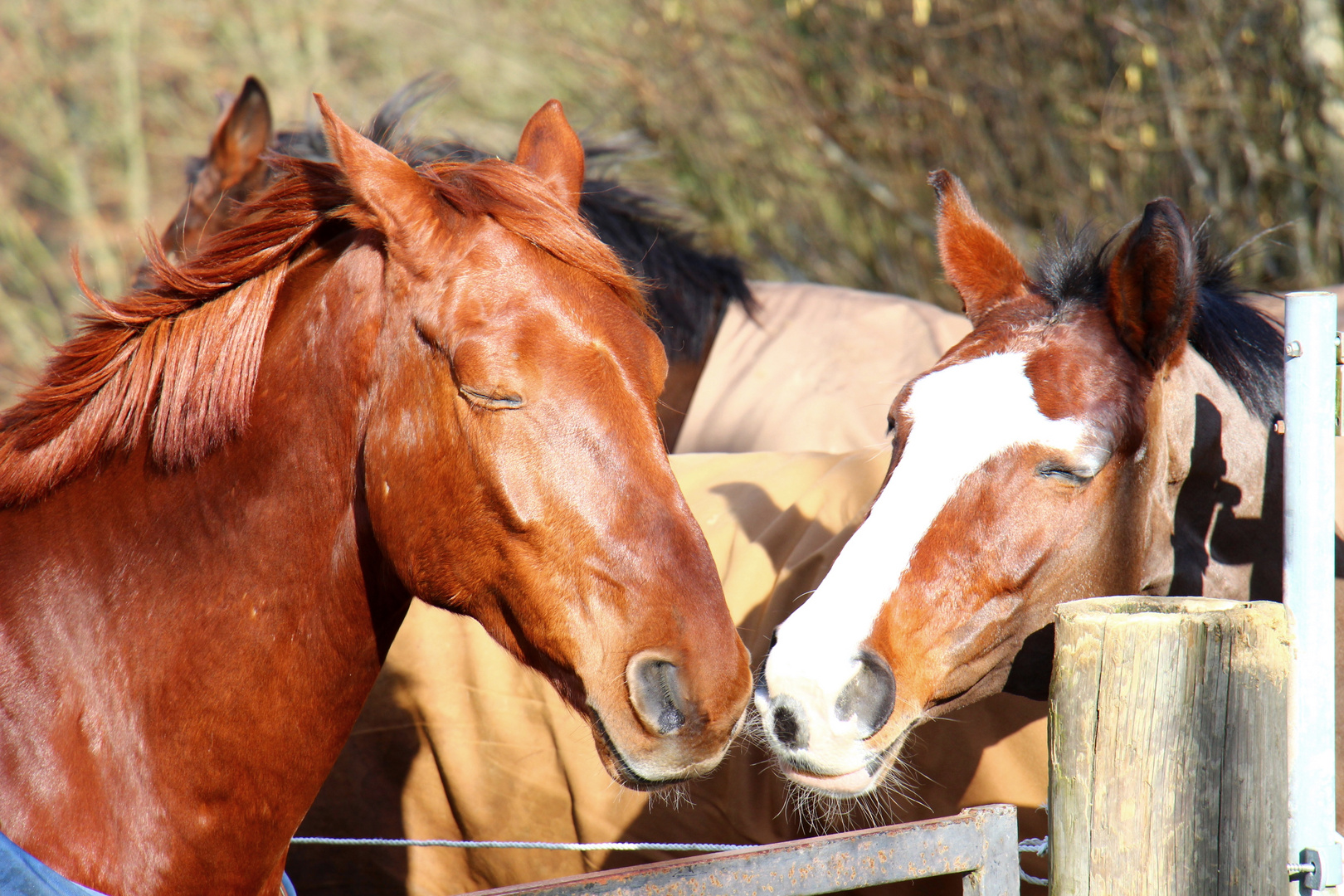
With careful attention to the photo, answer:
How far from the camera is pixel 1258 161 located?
197 inches

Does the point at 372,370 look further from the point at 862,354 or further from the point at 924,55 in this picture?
the point at 924,55

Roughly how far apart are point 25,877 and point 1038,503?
1587mm

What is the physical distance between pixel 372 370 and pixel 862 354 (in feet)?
7.69

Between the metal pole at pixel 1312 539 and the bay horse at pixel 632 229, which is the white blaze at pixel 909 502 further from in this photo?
the bay horse at pixel 632 229

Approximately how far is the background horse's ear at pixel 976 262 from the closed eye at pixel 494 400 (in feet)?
3.74

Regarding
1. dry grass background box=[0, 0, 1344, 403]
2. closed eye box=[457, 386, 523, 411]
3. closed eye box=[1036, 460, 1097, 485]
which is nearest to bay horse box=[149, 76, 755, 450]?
dry grass background box=[0, 0, 1344, 403]

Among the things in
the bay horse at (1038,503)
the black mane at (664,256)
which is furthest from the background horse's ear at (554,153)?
the black mane at (664,256)

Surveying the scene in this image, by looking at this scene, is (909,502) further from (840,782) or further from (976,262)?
(976,262)

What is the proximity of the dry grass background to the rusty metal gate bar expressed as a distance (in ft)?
5.45

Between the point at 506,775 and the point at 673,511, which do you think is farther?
the point at 506,775

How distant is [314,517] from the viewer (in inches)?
59.9

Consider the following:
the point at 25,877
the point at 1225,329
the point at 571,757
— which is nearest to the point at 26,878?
the point at 25,877

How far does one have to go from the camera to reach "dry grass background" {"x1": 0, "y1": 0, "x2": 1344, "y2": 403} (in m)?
5.04

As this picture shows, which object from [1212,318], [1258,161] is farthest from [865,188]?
[1212,318]
